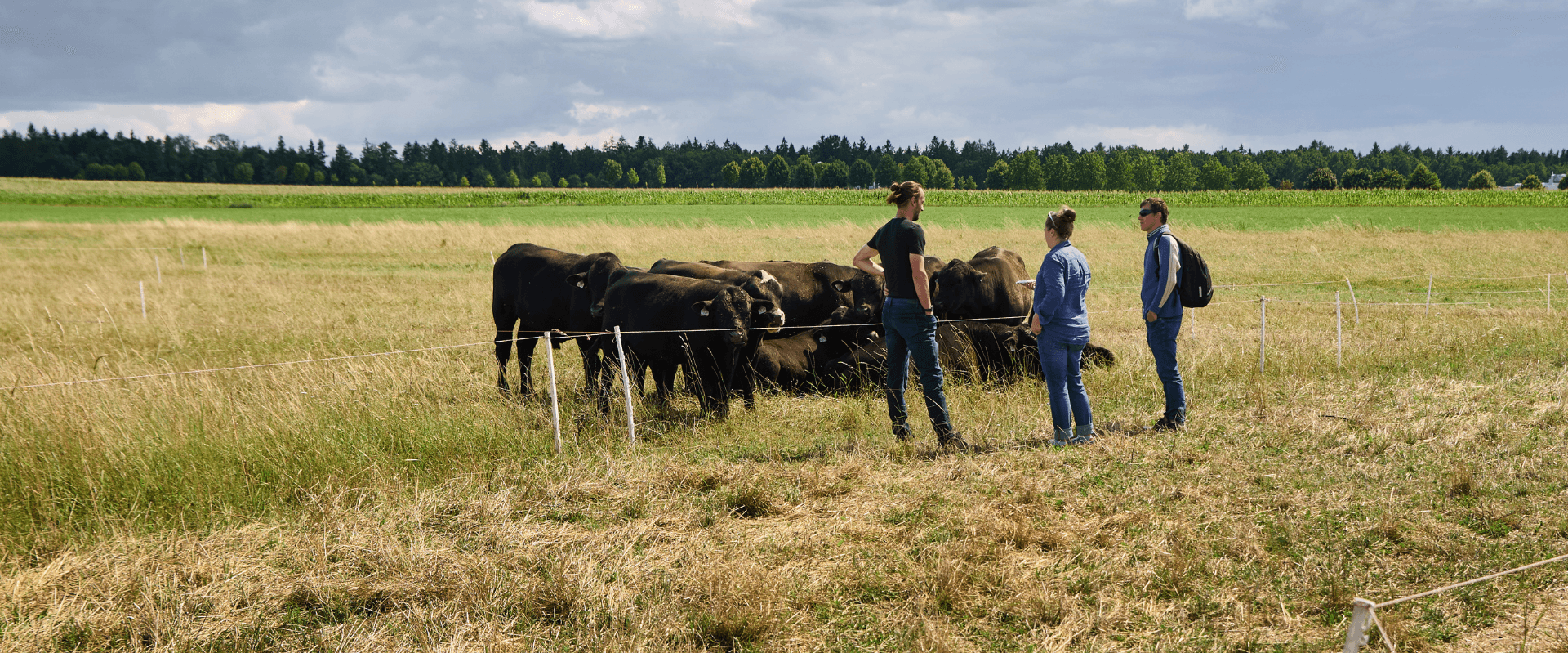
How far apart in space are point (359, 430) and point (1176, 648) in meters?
5.28

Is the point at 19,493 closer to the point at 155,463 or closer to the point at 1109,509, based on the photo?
the point at 155,463

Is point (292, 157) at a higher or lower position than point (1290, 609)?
higher

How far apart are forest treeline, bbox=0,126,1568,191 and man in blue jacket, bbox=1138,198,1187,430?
10664 centimetres

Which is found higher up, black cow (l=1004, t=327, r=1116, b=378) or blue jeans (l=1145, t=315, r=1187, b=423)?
blue jeans (l=1145, t=315, r=1187, b=423)

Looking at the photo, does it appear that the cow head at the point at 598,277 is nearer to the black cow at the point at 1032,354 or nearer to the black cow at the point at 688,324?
the black cow at the point at 688,324

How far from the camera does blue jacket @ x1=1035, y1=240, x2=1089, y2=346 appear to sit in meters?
6.47

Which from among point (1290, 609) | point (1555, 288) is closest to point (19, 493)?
point (1290, 609)

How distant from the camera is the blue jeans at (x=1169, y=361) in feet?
22.9

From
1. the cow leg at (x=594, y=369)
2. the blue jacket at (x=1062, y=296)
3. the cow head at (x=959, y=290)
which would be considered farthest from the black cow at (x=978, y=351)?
the cow leg at (x=594, y=369)

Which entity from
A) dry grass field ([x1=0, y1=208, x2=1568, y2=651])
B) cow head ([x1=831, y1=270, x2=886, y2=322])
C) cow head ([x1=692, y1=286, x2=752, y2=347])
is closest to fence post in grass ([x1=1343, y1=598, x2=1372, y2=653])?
dry grass field ([x1=0, y1=208, x2=1568, y2=651])

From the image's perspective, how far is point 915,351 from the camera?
21.3ft

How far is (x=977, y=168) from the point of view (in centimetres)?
17838

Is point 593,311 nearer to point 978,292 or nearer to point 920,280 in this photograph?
point 920,280

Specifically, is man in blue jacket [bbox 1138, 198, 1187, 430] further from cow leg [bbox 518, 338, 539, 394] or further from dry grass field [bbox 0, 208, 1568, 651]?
cow leg [bbox 518, 338, 539, 394]
